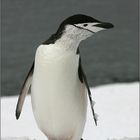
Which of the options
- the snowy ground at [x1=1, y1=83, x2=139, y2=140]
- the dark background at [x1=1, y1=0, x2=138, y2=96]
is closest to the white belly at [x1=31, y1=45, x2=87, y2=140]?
the snowy ground at [x1=1, y1=83, x2=139, y2=140]

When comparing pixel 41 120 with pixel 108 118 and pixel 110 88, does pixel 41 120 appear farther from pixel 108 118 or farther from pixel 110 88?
pixel 110 88

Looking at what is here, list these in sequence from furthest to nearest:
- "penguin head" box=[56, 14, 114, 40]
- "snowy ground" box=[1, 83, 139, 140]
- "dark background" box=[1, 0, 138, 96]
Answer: "dark background" box=[1, 0, 138, 96] → "snowy ground" box=[1, 83, 139, 140] → "penguin head" box=[56, 14, 114, 40]

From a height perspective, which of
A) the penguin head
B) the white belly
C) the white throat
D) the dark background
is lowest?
the dark background

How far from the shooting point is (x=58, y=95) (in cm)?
75

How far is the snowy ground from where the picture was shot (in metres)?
1.10

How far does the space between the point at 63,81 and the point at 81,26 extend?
10 cm

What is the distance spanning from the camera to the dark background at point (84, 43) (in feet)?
6.15

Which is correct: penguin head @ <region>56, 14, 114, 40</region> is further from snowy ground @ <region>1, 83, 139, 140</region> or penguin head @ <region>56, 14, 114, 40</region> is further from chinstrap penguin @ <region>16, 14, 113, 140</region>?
snowy ground @ <region>1, 83, 139, 140</region>

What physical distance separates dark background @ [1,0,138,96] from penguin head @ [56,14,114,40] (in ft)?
3.61

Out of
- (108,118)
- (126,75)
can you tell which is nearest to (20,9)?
(126,75)

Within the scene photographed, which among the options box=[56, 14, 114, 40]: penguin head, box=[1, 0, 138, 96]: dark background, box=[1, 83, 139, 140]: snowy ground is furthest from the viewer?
box=[1, 0, 138, 96]: dark background

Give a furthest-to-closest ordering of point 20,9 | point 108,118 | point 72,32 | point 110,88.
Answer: point 20,9 → point 110,88 → point 108,118 → point 72,32

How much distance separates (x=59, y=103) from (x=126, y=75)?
3.90ft

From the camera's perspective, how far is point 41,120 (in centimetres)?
77
